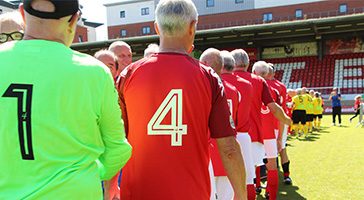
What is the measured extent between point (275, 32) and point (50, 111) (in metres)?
32.1

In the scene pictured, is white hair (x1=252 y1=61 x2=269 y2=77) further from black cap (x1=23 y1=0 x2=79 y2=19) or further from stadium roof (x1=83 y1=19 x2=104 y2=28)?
stadium roof (x1=83 y1=19 x2=104 y2=28)

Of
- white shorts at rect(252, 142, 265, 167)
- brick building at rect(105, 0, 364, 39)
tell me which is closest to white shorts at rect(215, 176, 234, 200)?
white shorts at rect(252, 142, 265, 167)

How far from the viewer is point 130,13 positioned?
48.8 m

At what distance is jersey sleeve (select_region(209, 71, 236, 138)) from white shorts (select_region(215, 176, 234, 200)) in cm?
178

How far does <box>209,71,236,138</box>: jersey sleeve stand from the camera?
6.75ft

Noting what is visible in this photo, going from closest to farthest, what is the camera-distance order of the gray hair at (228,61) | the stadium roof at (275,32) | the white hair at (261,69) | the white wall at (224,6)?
1. the gray hair at (228,61)
2. the white hair at (261,69)
3. the stadium roof at (275,32)
4. the white wall at (224,6)

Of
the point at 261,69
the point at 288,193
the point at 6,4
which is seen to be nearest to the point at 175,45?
the point at 261,69

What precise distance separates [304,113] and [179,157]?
13699mm

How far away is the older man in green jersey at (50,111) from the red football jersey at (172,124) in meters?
0.54

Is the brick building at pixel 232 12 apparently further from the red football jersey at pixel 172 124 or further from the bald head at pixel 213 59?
the red football jersey at pixel 172 124

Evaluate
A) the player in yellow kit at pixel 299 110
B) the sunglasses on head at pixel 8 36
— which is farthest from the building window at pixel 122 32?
the sunglasses on head at pixel 8 36

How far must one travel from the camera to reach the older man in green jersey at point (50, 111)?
1.35 metres

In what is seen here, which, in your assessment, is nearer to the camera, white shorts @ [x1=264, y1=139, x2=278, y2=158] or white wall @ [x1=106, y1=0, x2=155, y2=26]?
white shorts @ [x1=264, y1=139, x2=278, y2=158]

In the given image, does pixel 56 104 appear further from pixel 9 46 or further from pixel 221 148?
pixel 221 148
